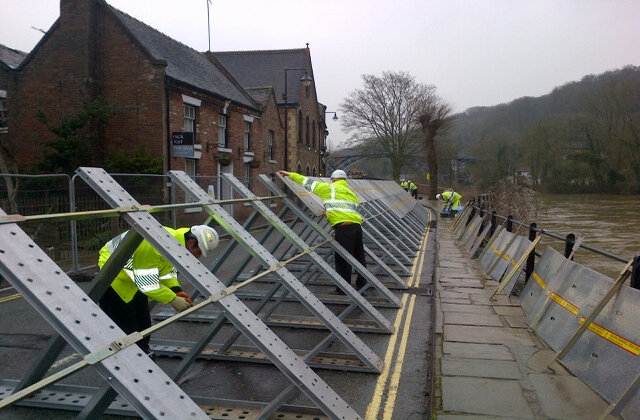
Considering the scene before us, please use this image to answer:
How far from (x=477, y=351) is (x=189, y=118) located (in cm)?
1592

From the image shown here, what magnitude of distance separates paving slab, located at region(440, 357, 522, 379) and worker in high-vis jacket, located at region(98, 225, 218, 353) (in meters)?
2.70

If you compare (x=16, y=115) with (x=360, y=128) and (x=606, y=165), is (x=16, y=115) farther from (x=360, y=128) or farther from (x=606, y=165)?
(x=606, y=165)

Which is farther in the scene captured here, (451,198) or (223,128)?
(451,198)

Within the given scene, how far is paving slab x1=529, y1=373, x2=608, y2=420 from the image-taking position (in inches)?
163

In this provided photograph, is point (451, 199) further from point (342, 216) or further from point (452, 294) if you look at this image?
point (342, 216)

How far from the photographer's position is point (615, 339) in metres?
4.33

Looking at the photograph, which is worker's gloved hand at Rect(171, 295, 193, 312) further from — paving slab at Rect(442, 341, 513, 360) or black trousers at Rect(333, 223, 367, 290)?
black trousers at Rect(333, 223, 367, 290)

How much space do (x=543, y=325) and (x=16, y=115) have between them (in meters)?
19.3

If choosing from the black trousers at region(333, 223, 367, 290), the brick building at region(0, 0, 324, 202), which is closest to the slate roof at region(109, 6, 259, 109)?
the brick building at region(0, 0, 324, 202)

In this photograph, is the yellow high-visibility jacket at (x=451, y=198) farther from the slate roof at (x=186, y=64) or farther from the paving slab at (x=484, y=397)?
the paving slab at (x=484, y=397)

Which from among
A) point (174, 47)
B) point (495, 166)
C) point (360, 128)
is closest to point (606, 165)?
point (495, 166)

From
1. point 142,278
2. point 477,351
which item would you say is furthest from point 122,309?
point 477,351

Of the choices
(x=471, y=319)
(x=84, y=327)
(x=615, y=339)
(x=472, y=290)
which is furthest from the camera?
(x=472, y=290)

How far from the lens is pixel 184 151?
57.9 ft
